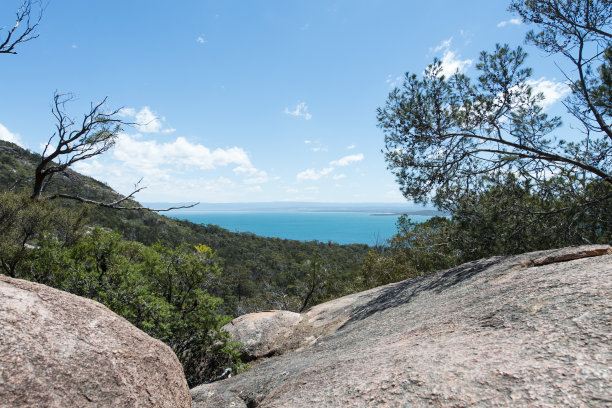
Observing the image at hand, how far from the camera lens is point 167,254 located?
719 centimetres

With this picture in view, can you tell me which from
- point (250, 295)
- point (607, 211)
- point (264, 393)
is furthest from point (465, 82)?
point (250, 295)

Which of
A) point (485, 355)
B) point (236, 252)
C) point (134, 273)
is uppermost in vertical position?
point (485, 355)

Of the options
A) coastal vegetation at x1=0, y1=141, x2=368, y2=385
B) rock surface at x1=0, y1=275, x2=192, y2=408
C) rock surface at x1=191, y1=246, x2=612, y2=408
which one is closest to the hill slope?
coastal vegetation at x1=0, y1=141, x2=368, y2=385

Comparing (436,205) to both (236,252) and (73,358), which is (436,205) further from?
(236,252)

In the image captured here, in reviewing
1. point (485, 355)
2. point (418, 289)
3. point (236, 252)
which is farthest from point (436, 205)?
point (236, 252)

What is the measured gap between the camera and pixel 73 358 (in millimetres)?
2527

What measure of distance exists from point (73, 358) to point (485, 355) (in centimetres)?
317

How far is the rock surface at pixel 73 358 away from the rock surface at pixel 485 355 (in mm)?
1067

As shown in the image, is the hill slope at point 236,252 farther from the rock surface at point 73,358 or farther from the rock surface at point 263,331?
the rock surface at point 73,358

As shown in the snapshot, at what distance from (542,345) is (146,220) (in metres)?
53.7

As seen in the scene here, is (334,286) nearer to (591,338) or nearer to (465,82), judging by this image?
(465,82)

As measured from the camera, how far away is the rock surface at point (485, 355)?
191 centimetres

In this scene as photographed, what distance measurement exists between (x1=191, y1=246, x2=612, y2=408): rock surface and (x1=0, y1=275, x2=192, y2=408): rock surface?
107 cm

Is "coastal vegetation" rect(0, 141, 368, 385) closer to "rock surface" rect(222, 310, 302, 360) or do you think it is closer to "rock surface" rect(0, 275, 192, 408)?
"rock surface" rect(222, 310, 302, 360)
